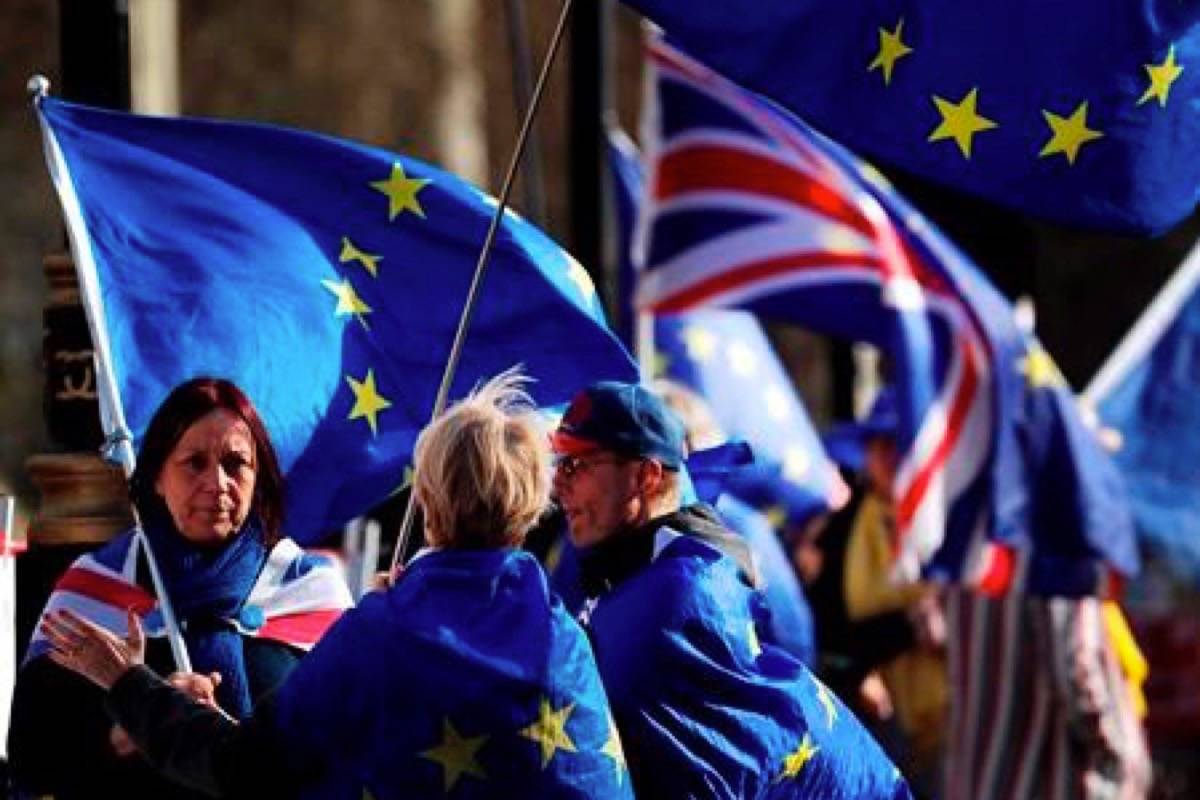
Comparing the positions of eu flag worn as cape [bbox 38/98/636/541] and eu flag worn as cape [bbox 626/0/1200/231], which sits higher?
eu flag worn as cape [bbox 626/0/1200/231]

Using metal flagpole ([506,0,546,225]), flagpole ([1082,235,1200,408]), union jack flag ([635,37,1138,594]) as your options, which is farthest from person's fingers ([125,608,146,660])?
flagpole ([1082,235,1200,408])

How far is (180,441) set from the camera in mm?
9344

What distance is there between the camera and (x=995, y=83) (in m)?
10.4

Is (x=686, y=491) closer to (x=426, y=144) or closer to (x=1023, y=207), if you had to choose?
(x=1023, y=207)

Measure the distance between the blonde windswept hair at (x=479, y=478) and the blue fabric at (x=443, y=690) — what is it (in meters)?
0.05

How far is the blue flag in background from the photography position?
15172mm

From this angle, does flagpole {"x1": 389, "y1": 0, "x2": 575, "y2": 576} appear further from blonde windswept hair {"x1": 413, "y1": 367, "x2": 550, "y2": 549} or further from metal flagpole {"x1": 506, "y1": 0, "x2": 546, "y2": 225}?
metal flagpole {"x1": 506, "y1": 0, "x2": 546, "y2": 225}

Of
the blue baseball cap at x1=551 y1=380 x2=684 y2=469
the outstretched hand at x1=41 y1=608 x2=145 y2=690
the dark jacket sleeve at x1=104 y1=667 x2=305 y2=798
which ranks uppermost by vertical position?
the blue baseball cap at x1=551 y1=380 x2=684 y2=469

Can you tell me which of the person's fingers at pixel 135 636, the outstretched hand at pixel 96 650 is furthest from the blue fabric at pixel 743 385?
the outstretched hand at pixel 96 650

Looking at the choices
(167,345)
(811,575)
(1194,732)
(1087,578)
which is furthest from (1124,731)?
(1194,732)

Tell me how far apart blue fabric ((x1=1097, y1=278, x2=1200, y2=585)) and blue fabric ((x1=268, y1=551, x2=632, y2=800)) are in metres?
6.61

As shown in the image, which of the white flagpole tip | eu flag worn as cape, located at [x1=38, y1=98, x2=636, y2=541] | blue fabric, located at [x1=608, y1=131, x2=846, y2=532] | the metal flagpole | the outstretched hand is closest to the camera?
the outstretched hand

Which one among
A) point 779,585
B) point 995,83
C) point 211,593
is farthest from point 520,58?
point 211,593

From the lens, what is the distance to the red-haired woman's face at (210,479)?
9.27m
